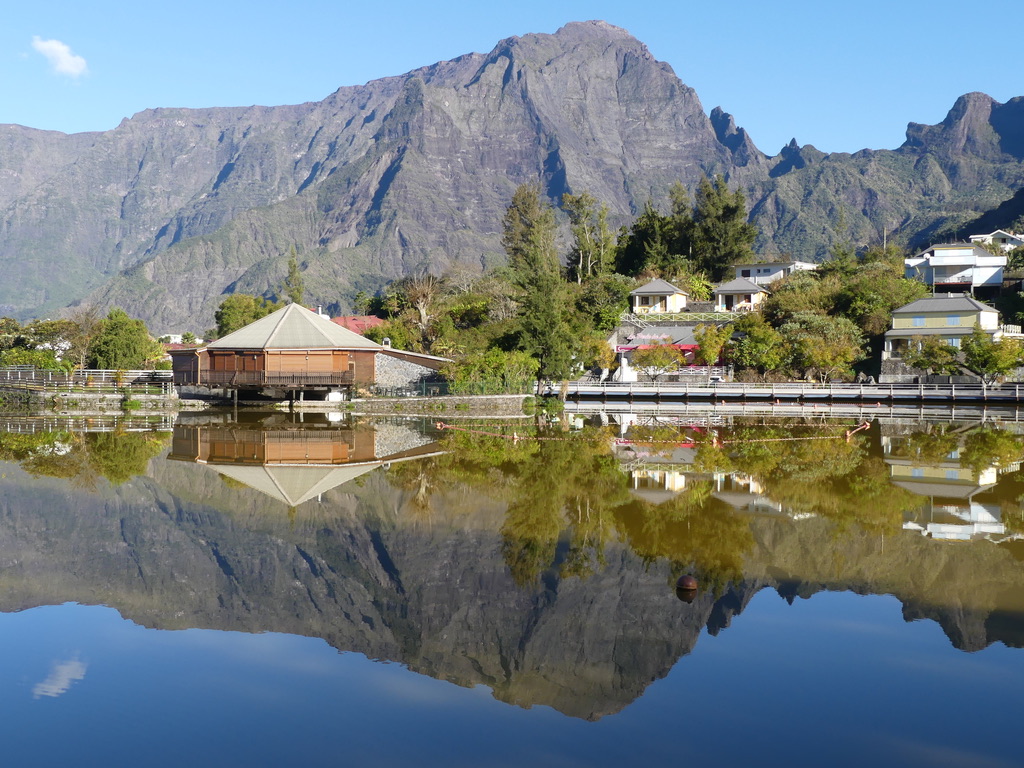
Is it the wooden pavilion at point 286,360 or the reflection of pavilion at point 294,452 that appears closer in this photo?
the reflection of pavilion at point 294,452

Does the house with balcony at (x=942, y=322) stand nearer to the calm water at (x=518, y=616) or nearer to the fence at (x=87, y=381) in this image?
the calm water at (x=518, y=616)

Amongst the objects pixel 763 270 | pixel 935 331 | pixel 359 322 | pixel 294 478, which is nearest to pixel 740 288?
pixel 763 270

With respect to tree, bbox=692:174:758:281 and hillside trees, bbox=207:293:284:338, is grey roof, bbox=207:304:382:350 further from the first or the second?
tree, bbox=692:174:758:281

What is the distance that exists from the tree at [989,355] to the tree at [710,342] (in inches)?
518

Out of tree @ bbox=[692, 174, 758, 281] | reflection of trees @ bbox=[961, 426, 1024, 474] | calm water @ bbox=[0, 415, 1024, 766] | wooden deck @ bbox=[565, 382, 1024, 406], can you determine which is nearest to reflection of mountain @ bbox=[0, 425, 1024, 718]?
calm water @ bbox=[0, 415, 1024, 766]

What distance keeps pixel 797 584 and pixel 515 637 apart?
15.7 feet

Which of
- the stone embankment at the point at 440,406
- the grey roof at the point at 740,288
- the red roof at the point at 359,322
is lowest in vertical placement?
the stone embankment at the point at 440,406

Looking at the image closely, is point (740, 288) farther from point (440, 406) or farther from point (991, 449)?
point (991, 449)

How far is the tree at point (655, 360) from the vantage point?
56.6 meters

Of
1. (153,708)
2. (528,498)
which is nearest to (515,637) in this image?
(153,708)

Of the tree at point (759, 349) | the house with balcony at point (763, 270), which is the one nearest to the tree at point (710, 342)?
the tree at point (759, 349)

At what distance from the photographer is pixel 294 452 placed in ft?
102

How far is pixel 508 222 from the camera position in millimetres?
73562

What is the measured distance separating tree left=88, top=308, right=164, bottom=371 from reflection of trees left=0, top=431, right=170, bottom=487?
828 inches
